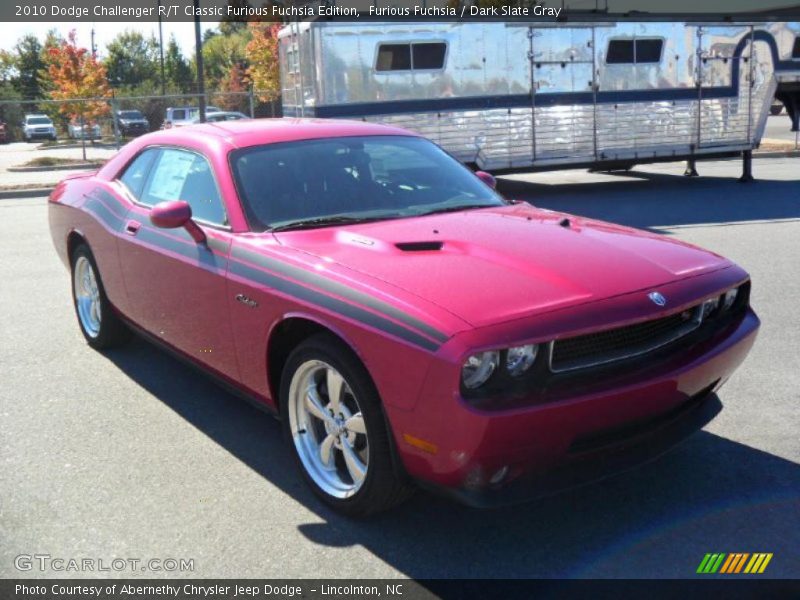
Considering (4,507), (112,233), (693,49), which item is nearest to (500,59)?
(693,49)

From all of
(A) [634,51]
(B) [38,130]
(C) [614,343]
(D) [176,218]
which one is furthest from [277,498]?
(B) [38,130]

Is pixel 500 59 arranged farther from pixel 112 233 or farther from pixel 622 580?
pixel 622 580

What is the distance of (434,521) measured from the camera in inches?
133

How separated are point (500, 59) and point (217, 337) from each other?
11.0 metres

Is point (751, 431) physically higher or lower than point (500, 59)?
lower

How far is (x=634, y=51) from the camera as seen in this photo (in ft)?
48.0

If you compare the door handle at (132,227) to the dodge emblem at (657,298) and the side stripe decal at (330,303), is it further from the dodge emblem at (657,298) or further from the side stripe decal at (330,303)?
the dodge emblem at (657,298)

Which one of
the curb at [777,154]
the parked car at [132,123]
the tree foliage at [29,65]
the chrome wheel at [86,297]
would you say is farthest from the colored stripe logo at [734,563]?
the tree foliage at [29,65]

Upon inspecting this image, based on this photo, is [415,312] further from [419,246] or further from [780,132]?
[780,132]

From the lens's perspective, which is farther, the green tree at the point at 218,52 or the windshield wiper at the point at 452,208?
the green tree at the point at 218,52

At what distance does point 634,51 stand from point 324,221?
475 inches

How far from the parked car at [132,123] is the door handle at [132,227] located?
117ft

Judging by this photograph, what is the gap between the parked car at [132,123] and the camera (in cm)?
3972

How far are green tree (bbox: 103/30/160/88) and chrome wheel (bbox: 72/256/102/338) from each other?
57922 millimetres
